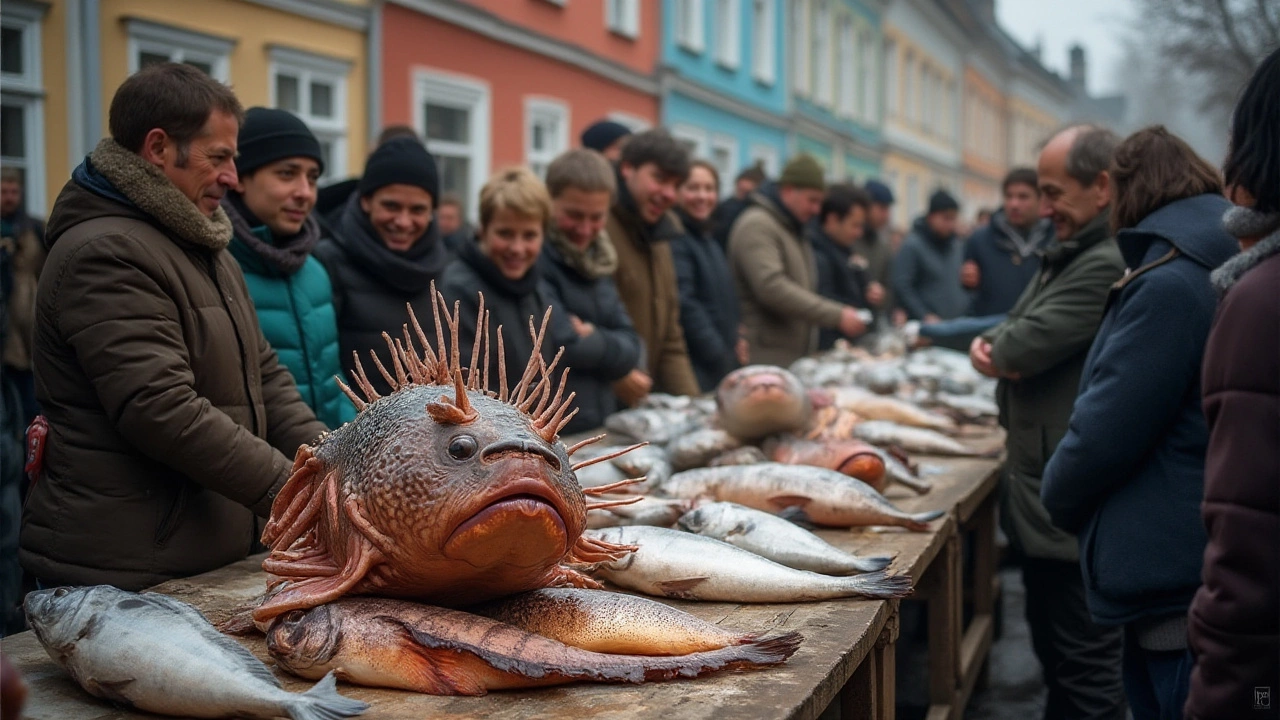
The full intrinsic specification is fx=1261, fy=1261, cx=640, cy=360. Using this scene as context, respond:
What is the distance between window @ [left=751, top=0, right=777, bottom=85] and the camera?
2089 cm

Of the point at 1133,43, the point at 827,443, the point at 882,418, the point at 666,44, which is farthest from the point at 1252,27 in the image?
the point at 827,443

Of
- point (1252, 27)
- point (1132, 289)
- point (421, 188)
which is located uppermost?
point (1252, 27)

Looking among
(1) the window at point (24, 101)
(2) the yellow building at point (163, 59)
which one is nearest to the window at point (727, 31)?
(2) the yellow building at point (163, 59)

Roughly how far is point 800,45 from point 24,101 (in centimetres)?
1763

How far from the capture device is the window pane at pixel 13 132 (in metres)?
7.15

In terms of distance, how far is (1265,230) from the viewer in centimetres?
200

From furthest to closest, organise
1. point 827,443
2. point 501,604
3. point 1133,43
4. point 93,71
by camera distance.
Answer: point 1133,43 → point 93,71 → point 827,443 → point 501,604

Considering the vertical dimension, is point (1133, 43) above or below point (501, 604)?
above

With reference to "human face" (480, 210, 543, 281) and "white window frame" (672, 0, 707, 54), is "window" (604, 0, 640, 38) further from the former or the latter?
"human face" (480, 210, 543, 281)

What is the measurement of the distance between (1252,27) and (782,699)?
75.5 ft

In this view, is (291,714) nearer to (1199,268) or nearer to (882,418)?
(1199,268)

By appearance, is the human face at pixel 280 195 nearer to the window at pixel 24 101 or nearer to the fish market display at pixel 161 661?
the fish market display at pixel 161 661

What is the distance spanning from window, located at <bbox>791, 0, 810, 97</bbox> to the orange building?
291 inches

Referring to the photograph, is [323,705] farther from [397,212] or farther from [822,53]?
[822,53]
